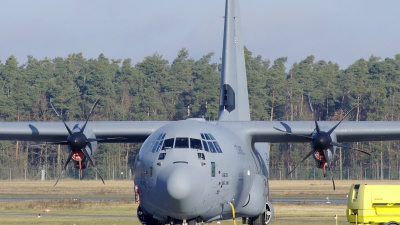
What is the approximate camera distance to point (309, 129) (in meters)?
20.2

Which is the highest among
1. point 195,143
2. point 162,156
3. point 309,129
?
point 309,129

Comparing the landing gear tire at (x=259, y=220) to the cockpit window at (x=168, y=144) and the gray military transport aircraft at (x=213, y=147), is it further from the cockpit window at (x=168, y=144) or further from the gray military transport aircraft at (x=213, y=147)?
the cockpit window at (x=168, y=144)

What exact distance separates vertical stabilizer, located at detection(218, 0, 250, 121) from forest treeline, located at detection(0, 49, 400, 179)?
134 feet

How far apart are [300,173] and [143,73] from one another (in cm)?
3707

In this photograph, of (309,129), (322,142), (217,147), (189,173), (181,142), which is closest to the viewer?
(189,173)

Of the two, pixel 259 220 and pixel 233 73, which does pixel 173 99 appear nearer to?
pixel 233 73

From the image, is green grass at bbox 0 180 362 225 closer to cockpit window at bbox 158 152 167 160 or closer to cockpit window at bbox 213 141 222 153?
cockpit window at bbox 213 141 222 153

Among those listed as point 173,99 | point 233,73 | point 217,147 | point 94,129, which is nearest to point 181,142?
point 217,147

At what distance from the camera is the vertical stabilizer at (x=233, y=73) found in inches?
864

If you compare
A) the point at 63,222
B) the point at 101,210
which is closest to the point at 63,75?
the point at 101,210

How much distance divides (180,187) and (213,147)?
224 cm

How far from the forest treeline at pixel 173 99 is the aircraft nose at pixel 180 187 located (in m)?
50.0

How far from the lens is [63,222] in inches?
1044

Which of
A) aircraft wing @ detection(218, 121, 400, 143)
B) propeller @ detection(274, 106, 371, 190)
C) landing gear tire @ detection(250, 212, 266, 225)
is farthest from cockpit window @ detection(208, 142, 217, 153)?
landing gear tire @ detection(250, 212, 266, 225)
